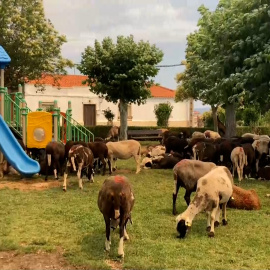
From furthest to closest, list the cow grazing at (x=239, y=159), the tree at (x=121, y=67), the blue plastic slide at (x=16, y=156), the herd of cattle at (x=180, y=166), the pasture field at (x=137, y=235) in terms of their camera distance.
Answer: the tree at (x=121, y=67), the cow grazing at (x=239, y=159), the blue plastic slide at (x=16, y=156), the herd of cattle at (x=180, y=166), the pasture field at (x=137, y=235)

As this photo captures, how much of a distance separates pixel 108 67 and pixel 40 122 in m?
10.6

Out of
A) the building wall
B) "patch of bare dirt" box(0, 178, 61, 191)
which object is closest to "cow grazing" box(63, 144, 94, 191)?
"patch of bare dirt" box(0, 178, 61, 191)

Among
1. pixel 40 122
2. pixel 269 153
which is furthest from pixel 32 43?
pixel 269 153

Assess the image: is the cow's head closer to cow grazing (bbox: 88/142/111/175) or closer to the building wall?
cow grazing (bbox: 88/142/111/175)

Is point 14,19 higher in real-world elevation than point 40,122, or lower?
higher

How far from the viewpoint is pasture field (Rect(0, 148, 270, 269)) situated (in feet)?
20.8

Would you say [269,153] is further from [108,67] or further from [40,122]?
[108,67]

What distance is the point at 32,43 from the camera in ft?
89.8

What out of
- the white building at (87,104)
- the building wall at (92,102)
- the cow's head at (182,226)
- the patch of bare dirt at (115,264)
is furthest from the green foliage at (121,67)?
the patch of bare dirt at (115,264)

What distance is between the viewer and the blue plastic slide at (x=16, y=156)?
13.4m

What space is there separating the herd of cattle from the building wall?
20290 millimetres

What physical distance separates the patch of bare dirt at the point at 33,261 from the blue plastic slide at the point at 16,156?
682 centimetres

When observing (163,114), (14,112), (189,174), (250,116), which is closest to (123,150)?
(14,112)

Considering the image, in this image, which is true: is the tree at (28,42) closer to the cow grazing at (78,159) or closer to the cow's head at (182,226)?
the cow grazing at (78,159)
